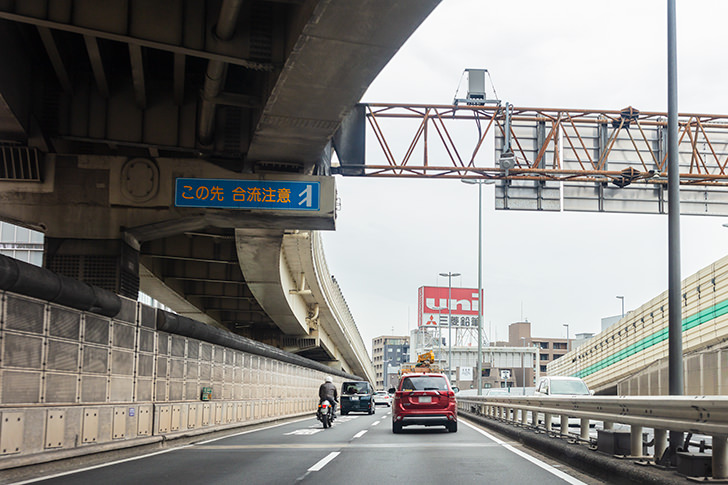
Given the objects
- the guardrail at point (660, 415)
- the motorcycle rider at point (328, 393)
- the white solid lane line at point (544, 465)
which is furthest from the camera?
the motorcycle rider at point (328, 393)

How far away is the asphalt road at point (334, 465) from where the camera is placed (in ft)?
32.4

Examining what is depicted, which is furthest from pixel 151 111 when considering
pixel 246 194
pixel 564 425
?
pixel 564 425

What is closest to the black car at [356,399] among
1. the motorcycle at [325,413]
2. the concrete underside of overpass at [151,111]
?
the motorcycle at [325,413]

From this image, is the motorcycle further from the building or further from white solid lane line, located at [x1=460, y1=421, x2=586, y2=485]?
the building

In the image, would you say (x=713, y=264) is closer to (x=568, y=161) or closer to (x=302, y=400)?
(x=568, y=161)

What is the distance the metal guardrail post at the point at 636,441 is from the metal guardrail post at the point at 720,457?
2.49 metres

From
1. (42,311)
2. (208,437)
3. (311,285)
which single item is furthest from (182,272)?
(42,311)

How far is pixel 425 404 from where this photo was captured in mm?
20453

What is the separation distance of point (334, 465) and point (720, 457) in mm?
5875

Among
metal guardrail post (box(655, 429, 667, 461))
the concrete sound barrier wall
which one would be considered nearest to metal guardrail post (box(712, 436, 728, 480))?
metal guardrail post (box(655, 429, 667, 461))

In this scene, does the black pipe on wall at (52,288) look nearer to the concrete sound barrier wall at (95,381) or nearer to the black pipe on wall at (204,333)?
the concrete sound barrier wall at (95,381)

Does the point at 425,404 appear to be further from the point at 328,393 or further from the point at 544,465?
the point at 544,465

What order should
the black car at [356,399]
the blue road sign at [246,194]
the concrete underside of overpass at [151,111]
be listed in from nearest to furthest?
1. the concrete underside of overpass at [151,111]
2. the blue road sign at [246,194]
3. the black car at [356,399]

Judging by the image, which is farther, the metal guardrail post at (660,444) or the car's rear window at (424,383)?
the car's rear window at (424,383)
